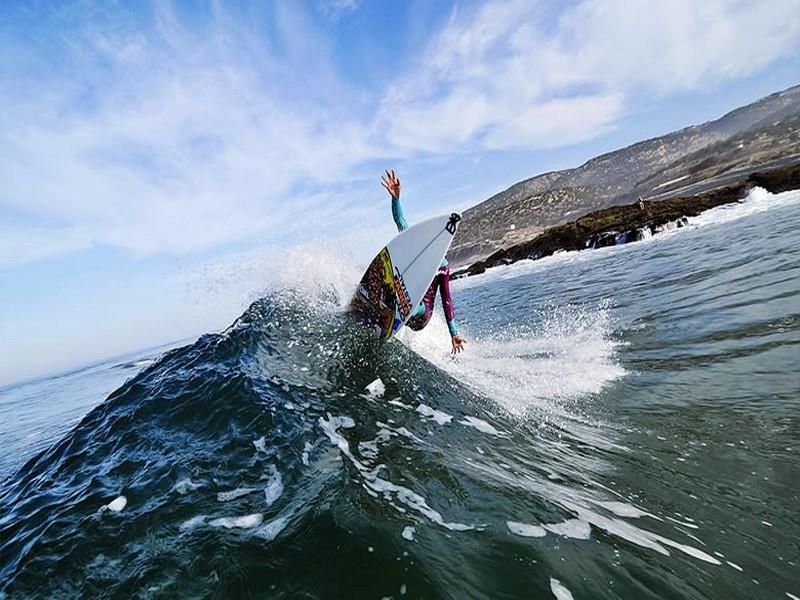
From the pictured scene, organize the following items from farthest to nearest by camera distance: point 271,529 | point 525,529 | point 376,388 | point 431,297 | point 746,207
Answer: point 746,207 < point 431,297 < point 376,388 < point 271,529 < point 525,529

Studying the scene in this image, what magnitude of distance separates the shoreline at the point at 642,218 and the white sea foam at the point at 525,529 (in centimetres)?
3606

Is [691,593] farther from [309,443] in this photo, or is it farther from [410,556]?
[309,443]

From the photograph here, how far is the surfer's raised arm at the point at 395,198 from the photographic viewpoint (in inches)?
359

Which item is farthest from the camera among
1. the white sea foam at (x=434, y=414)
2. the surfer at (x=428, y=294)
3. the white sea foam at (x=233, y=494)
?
the surfer at (x=428, y=294)

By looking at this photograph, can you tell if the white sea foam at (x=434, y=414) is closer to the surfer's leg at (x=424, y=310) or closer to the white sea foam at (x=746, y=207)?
the surfer's leg at (x=424, y=310)

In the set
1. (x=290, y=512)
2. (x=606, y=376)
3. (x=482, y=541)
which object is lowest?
(x=606, y=376)

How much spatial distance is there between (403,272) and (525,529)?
692 cm

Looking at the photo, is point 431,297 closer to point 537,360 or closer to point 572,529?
point 537,360

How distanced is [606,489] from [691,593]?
1395 millimetres

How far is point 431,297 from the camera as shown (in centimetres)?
965

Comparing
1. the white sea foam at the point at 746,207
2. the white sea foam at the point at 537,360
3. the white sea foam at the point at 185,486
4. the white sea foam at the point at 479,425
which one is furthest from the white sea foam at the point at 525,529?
the white sea foam at the point at 746,207

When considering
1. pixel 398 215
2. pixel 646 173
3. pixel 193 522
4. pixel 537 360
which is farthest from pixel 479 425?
pixel 646 173

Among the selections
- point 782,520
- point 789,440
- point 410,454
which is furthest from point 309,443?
point 789,440

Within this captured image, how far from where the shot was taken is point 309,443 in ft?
16.1
